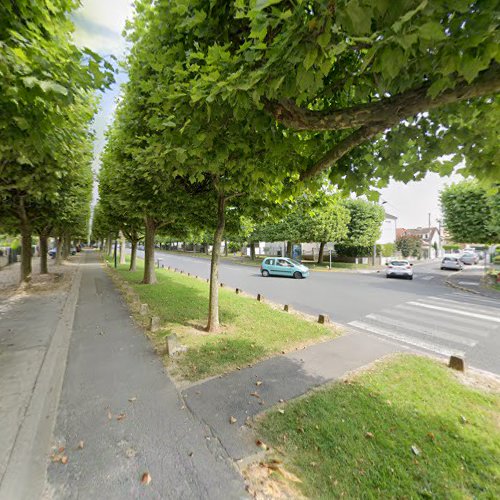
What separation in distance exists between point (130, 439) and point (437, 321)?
8.66m

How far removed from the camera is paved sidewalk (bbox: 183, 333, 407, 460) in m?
3.15

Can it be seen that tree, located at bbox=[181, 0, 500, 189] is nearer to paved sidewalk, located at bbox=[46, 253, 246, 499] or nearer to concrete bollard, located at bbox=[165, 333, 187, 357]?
paved sidewalk, located at bbox=[46, 253, 246, 499]

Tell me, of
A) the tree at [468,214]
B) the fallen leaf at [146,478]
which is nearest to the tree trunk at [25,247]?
the fallen leaf at [146,478]

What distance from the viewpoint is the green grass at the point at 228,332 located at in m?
4.78

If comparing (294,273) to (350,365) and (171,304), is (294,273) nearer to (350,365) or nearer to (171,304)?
(171,304)

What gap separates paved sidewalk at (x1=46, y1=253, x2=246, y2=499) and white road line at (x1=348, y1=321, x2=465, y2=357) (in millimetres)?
5287

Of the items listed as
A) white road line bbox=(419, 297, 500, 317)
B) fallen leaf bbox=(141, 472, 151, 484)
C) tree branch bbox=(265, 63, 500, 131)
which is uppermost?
tree branch bbox=(265, 63, 500, 131)

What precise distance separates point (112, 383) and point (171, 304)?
4.72 meters

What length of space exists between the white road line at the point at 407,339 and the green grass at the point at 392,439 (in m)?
1.79

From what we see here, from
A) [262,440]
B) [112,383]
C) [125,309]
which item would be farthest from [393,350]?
[125,309]

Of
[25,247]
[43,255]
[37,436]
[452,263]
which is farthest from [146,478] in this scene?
[452,263]

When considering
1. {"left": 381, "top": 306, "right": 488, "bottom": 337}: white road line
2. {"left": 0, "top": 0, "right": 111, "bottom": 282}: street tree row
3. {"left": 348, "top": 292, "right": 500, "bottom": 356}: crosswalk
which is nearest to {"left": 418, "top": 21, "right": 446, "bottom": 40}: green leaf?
{"left": 0, "top": 0, "right": 111, "bottom": 282}: street tree row

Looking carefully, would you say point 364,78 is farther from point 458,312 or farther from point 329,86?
point 458,312

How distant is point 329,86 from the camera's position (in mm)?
2963
